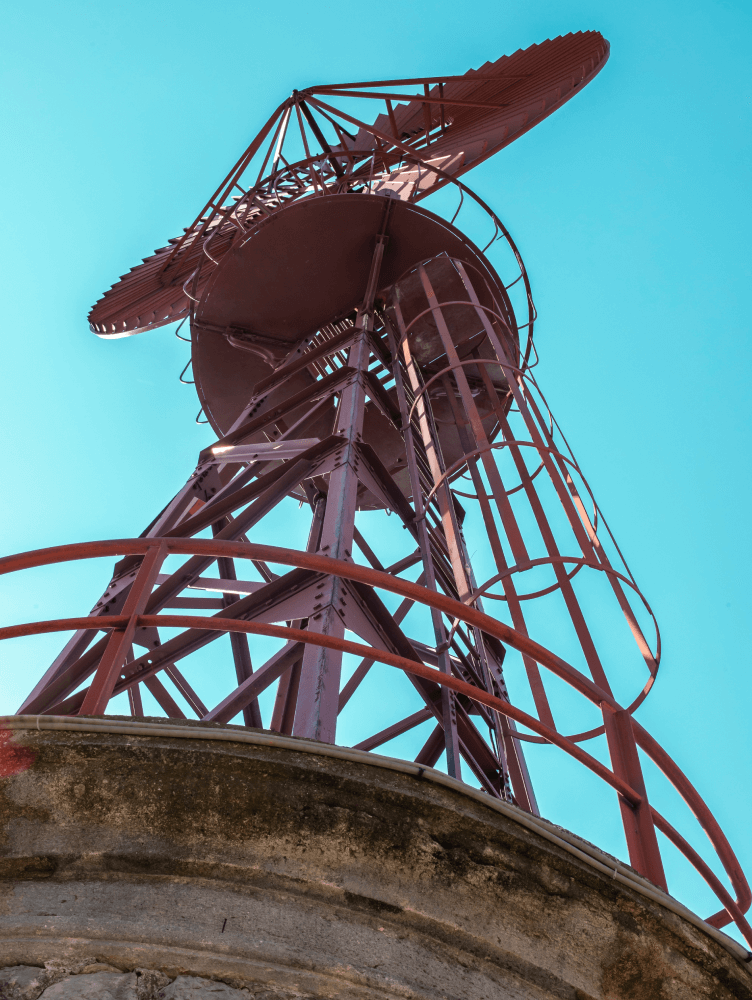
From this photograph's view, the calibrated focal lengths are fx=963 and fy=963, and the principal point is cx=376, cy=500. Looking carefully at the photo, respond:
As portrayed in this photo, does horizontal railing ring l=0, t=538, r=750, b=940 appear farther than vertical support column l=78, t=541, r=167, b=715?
Yes

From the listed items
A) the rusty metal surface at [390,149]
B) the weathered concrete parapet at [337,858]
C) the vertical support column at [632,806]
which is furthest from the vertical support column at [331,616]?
the rusty metal surface at [390,149]

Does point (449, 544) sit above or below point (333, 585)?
above

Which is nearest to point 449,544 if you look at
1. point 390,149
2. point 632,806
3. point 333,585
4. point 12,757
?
point 333,585

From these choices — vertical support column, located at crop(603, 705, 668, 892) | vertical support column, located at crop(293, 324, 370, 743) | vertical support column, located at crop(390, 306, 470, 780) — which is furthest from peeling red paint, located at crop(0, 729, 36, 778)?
A: vertical support column, located at crop(603, 705, 668, 892)

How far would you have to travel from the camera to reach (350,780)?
11.2ft

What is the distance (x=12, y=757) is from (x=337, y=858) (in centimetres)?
121

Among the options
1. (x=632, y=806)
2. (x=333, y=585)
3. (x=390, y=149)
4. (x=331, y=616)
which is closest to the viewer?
(x=632, y=806)

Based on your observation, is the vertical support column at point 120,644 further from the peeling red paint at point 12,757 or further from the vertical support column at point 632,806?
the vertical support column at point 632,806

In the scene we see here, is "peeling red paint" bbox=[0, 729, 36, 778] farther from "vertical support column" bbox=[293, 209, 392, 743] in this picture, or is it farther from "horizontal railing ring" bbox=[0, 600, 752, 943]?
"vertical support column" bbox=[293, 209, 392, 743]

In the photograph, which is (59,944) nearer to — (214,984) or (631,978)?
(214,984)

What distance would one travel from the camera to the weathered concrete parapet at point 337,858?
337cm

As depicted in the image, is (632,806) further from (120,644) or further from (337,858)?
(120,644)

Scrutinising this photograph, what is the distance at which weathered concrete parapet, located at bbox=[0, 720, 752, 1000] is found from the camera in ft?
11.0

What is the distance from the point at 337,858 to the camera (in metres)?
3.44
